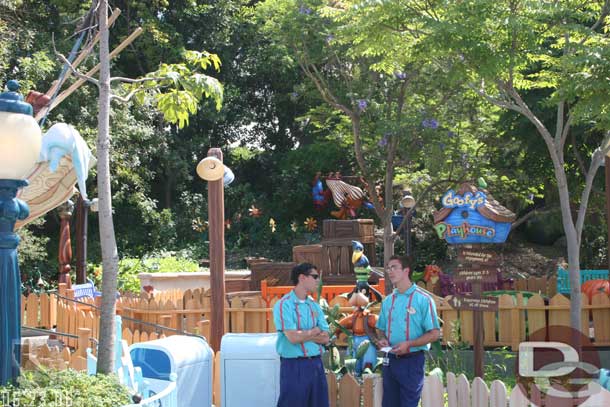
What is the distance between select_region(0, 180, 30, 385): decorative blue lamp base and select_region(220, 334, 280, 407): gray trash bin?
5.98ft

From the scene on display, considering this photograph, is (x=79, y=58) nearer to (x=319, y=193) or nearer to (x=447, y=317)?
(x=447, y=317)

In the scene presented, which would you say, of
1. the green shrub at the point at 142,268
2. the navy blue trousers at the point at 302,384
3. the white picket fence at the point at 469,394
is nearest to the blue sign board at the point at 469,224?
the white picket fence at the point at 469,394

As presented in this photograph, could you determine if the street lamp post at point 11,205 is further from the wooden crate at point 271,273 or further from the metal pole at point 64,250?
the wooden crate at point 271,273

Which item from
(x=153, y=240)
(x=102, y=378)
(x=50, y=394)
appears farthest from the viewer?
(x=153, y=240)

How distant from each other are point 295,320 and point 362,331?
184 centimetres

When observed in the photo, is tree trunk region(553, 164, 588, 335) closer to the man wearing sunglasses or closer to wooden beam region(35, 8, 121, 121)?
the man wearing sunglasses

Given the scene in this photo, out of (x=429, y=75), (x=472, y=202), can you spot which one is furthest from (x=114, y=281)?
(x=429, y=75)

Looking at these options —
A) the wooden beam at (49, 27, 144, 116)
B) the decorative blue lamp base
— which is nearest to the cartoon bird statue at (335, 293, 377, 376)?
the decorative blue lamp base

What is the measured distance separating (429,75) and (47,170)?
10.6 meters

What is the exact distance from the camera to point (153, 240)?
1009 inches

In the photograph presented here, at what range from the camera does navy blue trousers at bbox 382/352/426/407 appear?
238 inches

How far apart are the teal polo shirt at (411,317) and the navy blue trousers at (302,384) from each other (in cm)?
65

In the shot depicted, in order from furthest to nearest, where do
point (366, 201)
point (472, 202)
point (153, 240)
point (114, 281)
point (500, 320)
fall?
point (153, 240) < point (366, 201) < point (500, 320) < point (472, 202) < point (114, 281)

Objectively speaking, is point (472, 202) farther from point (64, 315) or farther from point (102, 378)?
point (64, 315)
